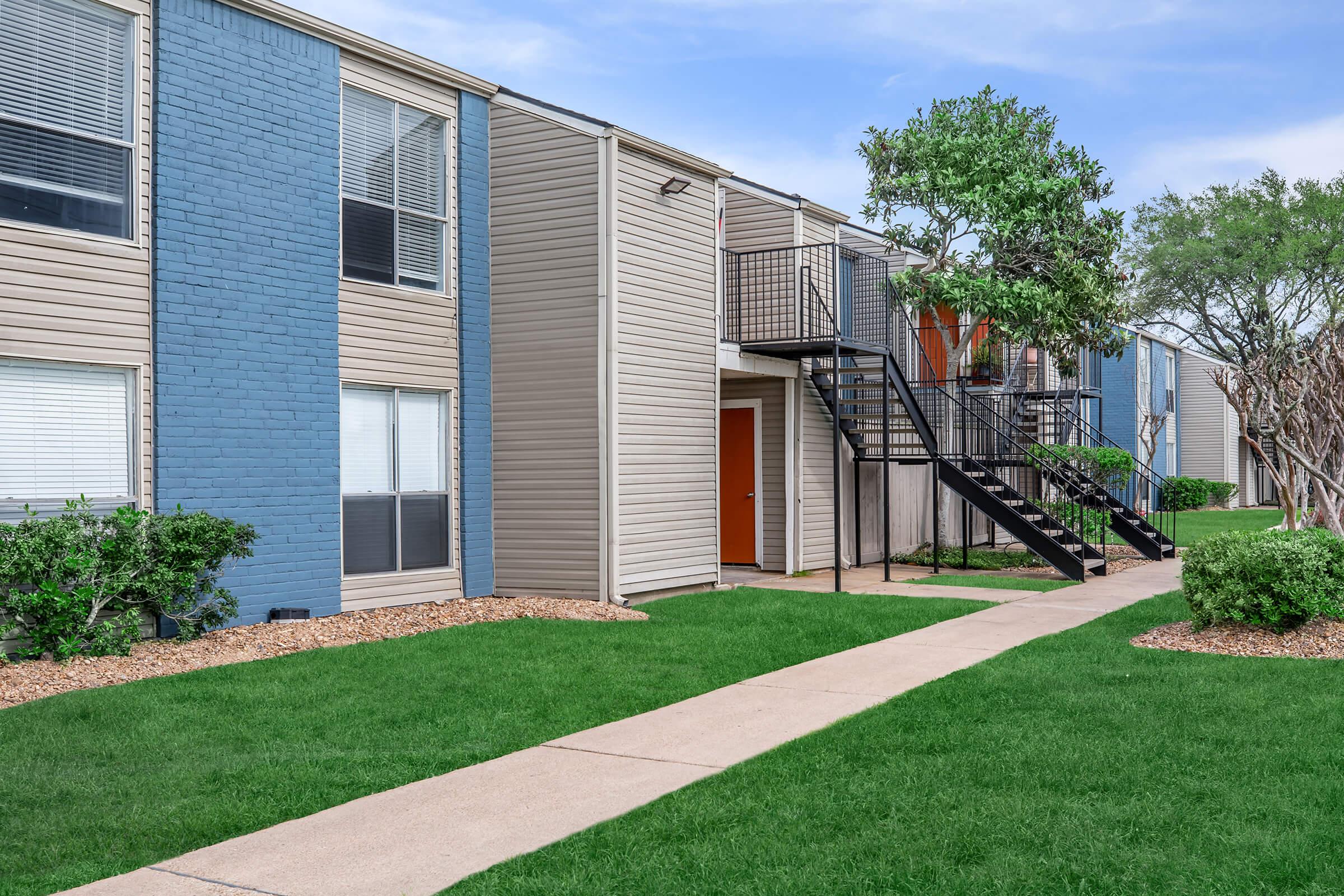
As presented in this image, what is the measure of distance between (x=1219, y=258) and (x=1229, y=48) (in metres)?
6.98

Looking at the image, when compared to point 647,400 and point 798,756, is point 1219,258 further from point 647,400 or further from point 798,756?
point 798,756

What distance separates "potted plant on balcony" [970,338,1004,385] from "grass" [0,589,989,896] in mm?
10259

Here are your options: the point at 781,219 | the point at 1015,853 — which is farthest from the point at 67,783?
the point at 781,219

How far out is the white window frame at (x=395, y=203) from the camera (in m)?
11.5

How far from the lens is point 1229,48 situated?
32.3 meters

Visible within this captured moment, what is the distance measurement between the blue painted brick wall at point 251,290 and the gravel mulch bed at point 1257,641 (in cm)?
764

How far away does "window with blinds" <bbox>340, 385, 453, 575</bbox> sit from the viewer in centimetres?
1152

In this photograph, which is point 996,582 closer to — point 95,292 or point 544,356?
point 544,356

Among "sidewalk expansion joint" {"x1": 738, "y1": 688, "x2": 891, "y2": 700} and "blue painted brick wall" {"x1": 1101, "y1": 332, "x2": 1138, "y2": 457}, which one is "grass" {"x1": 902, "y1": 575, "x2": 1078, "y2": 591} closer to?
"sidewalk expansion joint" {"x1": 738, "y1": 688, "x2": 891, "y2": 700}

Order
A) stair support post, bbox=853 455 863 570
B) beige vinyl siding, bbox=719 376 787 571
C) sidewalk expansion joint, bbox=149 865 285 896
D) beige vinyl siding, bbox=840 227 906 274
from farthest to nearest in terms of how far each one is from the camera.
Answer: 1. beige vinyl siding, bbox=840 227 906 274
2. stair support post, bbox=853 455 863 570
3. beige vinyl siding, bbox=719 376 787 571
4. sidewalk expansion joint, bbox=149 865 285 896

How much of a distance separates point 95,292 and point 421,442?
3.72 m

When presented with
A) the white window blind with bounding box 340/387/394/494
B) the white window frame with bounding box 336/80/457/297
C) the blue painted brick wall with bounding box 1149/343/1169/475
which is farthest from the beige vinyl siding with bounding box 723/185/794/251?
the blue painted brick wall with bounding box 1149/343/1169/475

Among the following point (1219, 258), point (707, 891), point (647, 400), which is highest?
point (1219, 258)

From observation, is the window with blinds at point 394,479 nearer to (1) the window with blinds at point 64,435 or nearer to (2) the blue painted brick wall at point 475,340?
(2) the blue painted brick wall at point 475,340
